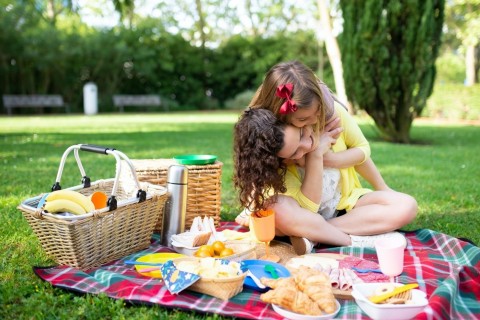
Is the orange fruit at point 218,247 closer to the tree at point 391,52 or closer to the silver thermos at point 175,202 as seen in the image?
the silver thermos at point 175,202

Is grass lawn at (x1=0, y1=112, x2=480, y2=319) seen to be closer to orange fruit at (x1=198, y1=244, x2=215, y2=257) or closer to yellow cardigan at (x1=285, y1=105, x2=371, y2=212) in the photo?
orange fruit at (x1=198, y1=244, x2=215, y2=257)

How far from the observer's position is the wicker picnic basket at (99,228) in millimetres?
2504

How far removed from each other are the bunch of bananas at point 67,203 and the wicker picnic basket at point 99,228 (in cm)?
6

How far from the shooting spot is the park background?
353cm

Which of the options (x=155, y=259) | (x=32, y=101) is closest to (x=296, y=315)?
(x=155, y=259)

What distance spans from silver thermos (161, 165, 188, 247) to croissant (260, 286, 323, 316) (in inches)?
44.8

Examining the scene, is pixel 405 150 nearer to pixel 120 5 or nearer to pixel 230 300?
pixel 230 300

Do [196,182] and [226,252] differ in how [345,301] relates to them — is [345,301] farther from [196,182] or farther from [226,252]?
[196,182]

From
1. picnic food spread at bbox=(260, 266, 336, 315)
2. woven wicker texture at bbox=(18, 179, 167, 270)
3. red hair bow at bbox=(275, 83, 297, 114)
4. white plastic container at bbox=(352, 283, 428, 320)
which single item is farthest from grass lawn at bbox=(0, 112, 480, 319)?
red hair bow at bbox=(275, 83, 297, 114)

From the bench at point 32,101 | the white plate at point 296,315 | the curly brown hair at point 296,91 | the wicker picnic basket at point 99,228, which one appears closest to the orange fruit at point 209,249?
the wicker picnic basket at point 99,228

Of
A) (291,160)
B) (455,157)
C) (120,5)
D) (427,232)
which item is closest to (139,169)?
(291,160)

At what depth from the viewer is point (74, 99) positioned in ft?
68.6

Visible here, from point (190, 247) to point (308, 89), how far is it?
3.58 ft

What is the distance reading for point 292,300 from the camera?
2018mm
